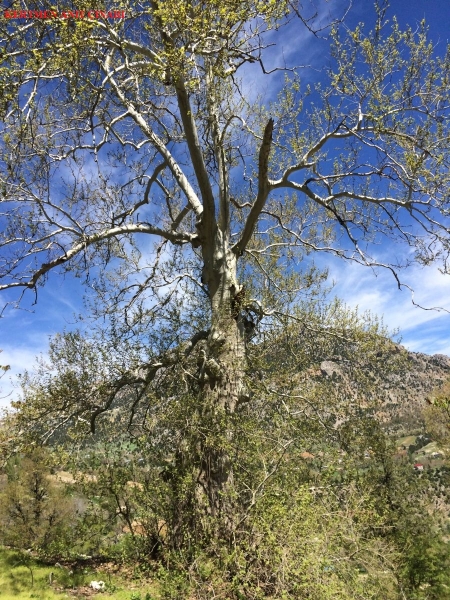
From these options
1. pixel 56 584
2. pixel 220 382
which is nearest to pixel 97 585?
pixel 56 584

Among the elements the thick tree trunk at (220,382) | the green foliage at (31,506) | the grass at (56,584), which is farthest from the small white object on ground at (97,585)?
the green foliage at (31,506)

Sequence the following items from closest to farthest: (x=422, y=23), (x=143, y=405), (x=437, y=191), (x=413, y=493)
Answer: (x=422, y=23)
(x=437, y=191)
(x=143, y=405)
(x=413, y=493)

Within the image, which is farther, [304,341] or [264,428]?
[304,341]

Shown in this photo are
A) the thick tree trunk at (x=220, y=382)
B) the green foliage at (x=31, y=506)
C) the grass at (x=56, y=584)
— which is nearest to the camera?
the grass at (x=56, y=584)

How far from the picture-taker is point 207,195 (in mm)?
7547

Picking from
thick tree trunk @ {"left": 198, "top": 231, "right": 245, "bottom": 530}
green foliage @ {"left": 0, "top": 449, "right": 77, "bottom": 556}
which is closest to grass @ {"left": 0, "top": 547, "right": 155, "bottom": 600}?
thick tree trunk @ {"left": 198, "top": 231, "right": 245, "bottom": 530}

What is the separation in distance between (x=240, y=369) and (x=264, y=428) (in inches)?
40.9

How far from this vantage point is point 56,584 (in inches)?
244

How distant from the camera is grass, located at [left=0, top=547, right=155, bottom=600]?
17.9 ft

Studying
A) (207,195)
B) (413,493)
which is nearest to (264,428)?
(207,195)

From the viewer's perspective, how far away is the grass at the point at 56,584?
5.46m

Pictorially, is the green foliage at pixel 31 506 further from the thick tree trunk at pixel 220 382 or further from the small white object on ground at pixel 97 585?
the thick tree trunk at pixel 220 382

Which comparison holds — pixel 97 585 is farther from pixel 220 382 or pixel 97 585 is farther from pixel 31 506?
pixel 31 506

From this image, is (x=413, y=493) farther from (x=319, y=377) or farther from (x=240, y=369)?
(x=240, y=369)
